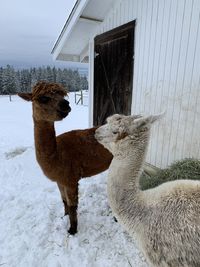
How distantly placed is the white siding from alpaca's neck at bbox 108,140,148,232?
215cm

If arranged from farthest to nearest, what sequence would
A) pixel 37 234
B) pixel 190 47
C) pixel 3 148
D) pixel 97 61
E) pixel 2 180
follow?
1. pixel 3 148
2. pixel 97 61
3. pixel 2 180
4. pixel 190 47
5. pixel 37 234

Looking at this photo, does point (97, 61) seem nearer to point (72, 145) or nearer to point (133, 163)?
point (72, 145)

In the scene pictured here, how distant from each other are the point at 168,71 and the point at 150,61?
0.53 m

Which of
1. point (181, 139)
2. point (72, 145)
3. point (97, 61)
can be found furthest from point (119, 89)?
point (72, 145)

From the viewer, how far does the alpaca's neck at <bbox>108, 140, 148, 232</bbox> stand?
1637 mm

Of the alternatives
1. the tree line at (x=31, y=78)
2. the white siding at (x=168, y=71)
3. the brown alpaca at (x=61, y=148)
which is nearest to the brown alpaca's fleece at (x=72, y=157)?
the brown alpaca at (x=61, y=148)

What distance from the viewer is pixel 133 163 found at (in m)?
1.66

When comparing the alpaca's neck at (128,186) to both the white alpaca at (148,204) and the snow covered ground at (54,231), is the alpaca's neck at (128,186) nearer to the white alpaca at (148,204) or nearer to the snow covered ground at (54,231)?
the white alpaca at (148,204)

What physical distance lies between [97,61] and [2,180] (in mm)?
3752

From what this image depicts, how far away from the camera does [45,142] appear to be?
2.70m

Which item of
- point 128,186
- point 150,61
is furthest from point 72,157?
point 150,61

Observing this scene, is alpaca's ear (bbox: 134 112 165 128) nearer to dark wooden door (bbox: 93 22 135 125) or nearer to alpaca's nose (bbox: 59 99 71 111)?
alpaca's nose (bbox: 59 99 71 111)

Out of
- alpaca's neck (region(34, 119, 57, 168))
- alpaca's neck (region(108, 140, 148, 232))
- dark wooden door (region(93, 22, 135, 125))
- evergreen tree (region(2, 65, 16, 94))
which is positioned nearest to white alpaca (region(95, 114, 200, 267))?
alpaca's neck (region(108, 140, 148, 232))

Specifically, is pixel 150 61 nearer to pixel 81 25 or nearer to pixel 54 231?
pixel 81 25
